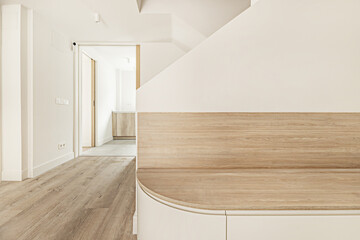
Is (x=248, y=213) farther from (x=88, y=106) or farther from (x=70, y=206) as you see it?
(x=88, y=106)

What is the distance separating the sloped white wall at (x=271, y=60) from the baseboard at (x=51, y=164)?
97.4 inches

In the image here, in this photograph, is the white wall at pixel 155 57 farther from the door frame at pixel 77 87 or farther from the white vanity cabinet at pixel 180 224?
the white vanity cabinet at pixel 180 224

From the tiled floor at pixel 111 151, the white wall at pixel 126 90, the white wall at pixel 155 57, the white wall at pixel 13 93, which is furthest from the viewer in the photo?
the white wall at pixel 126 90

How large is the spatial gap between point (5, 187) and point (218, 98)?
8.40 feet

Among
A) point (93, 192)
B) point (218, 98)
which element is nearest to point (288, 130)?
point (218, 98)

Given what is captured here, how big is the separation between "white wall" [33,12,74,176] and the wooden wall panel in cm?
233

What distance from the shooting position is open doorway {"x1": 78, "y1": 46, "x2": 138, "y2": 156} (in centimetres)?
471

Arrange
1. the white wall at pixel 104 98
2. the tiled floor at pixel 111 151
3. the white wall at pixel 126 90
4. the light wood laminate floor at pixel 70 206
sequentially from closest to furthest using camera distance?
the light wood laminate floor at pixel 70 206, the tiled floor at pixel 111 151, the white wall at pixel 104 98, the white wall at pixel 126 90

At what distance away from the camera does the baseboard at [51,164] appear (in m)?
2.66

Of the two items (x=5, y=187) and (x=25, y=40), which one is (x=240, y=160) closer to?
(x=5, y=187)

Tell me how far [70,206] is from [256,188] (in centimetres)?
165

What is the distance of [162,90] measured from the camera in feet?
3.43

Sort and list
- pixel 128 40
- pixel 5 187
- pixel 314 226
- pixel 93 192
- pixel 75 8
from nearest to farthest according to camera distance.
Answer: pixel 314 226 → pixel 93 192 → pixel 5 187 → pixel 75 8 → pixel 128 40

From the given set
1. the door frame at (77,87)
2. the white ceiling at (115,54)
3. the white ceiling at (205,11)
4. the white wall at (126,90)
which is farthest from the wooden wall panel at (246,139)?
the white wall at (126,90)
